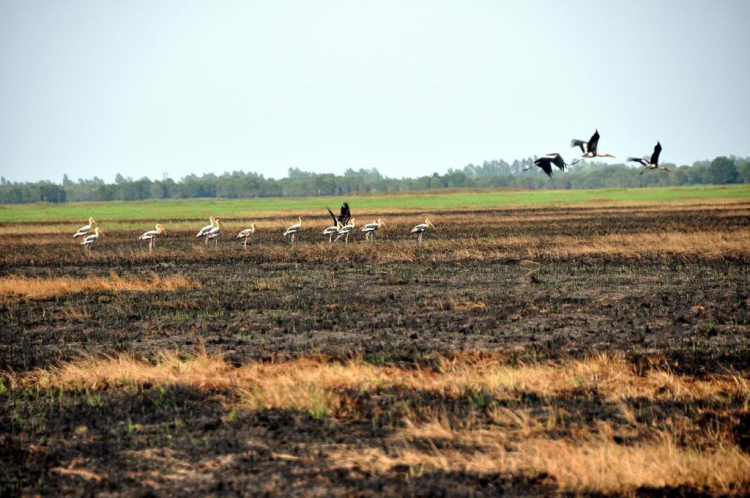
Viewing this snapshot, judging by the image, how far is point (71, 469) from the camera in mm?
8297

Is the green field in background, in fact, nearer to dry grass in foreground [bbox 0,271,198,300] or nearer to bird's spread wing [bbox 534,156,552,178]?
dry grass in foreground [bbox 0,271,198,300]

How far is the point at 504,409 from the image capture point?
9633mm

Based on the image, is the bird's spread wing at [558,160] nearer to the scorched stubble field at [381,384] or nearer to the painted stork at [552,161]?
the painted stork at [552,161]

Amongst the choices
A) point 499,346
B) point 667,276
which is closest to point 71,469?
point 499,346

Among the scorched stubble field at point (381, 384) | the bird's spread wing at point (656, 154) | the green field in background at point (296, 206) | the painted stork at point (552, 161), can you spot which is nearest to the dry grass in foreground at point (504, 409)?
the scorched stubble field at point (381, 384)

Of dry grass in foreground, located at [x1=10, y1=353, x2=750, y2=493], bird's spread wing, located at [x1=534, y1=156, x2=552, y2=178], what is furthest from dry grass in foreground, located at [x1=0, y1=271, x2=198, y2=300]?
bird's spread wing, located at [x1=534, y1=156, x2=552, y2=178]

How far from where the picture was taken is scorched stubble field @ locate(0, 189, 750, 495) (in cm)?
798

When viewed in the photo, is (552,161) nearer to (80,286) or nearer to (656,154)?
(656,154)

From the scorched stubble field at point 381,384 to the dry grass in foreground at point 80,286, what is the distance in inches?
3.8

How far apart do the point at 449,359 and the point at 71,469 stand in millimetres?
5932

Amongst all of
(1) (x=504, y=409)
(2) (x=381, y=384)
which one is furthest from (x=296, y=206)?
(1) (x=504, y=409)

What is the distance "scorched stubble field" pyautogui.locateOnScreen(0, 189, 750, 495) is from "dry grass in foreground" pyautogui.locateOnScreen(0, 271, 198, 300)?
97 mm

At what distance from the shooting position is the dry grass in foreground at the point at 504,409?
784 centimetres

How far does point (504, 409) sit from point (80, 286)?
16294 mm
